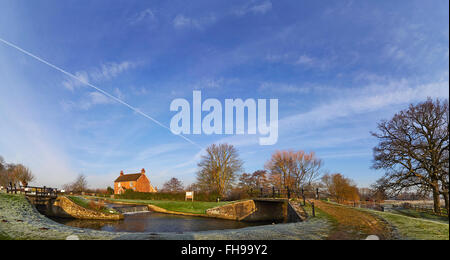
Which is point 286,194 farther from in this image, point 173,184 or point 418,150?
point 173,184

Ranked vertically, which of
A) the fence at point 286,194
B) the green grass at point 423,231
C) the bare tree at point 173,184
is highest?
the green grass at point 423,231

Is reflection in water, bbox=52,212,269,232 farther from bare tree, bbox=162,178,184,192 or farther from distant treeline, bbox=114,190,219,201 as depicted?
bare tree, bbox=162,178,184,192

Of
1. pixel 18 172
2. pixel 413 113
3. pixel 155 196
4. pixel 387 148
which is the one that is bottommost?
pixel 155 196

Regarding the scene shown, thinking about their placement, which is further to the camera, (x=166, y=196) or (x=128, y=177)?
(x=128, y=177)

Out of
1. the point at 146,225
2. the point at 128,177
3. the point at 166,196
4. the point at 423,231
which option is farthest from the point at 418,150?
the point at 128,177

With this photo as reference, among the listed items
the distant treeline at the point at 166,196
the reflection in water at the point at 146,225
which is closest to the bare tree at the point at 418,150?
the reflection in water at the point at 146,225

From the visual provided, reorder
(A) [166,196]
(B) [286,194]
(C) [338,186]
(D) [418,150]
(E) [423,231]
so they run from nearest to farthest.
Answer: (E) [423,231] < (D) [418,150] < (B) [286,194] < (A) [166,196] < (C) [338,186]

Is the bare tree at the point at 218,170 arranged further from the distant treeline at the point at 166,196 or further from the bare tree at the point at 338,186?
the bare tree at the point at 338,186

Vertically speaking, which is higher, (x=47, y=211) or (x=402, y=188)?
(x=402, y=188)

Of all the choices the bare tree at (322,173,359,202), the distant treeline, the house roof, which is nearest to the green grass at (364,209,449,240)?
the distant treeline

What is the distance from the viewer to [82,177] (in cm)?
6412

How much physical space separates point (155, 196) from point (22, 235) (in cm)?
3117
